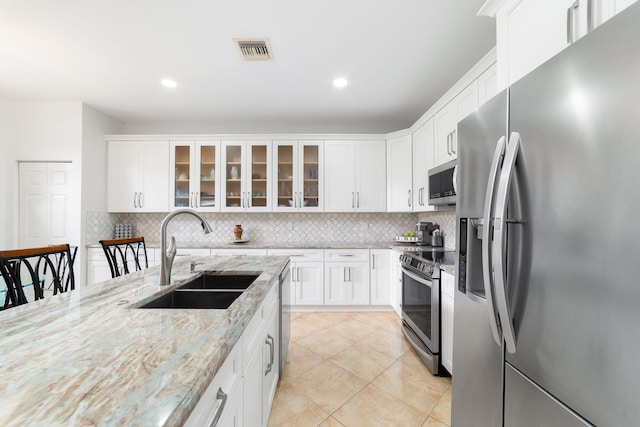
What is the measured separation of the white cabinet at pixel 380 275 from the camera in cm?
369

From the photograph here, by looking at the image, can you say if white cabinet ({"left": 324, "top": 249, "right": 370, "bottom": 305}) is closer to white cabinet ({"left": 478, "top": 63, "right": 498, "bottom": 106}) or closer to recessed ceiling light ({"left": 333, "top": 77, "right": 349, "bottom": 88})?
recessed ceiling light ({"left": 333, "top": 77, "right": 349, "bottom": 88})

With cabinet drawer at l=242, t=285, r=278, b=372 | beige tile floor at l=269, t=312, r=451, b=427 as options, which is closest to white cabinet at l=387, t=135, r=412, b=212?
beige tile floor at l=269, t=312, r=451, b=427

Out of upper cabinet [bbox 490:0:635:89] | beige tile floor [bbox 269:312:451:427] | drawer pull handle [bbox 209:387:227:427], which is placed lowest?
beige tile floor [bbox 269:312:451:427]

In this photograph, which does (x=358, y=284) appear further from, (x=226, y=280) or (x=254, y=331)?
(x=254, y=331)

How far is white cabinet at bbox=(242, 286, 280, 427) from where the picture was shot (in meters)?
1.09

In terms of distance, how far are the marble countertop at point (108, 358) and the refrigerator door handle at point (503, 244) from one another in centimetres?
88

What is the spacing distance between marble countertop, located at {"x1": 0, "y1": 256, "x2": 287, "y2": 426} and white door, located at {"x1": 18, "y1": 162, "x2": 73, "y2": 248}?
332cm

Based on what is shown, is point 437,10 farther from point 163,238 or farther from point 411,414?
point 411,414

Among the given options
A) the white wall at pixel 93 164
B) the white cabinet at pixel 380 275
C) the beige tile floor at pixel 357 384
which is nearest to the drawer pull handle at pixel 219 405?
the beige tile floor at pixel 357 384

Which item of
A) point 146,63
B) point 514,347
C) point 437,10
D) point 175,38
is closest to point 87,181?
point 146,63

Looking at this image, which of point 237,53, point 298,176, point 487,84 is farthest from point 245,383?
point 298,176

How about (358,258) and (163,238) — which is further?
(358,258)

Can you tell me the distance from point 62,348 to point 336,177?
11.4ft

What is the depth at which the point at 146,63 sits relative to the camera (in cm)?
266
